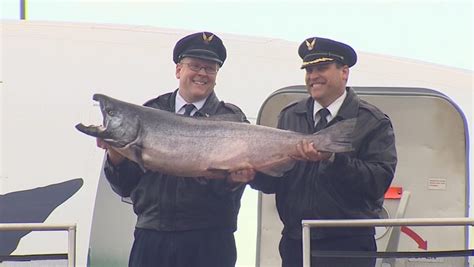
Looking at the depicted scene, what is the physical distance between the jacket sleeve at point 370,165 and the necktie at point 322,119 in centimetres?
21

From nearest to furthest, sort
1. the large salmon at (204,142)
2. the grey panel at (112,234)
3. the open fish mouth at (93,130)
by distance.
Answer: the open fish mouth at (93,130) < the large salmon at (204,142) < the grey panel at (112,234)

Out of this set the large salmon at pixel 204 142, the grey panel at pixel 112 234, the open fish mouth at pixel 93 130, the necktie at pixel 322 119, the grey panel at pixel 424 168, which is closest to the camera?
the open fish mouth at pixel 93 130

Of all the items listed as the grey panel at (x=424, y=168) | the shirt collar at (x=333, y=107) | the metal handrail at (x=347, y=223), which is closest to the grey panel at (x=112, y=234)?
the grey panel at (x=424, y=168)

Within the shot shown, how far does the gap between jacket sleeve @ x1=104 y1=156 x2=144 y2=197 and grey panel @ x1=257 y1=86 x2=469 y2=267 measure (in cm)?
132

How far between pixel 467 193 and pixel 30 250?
11.6ft

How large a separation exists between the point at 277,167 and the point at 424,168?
6.08 feet

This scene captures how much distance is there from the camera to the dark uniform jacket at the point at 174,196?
161 inches

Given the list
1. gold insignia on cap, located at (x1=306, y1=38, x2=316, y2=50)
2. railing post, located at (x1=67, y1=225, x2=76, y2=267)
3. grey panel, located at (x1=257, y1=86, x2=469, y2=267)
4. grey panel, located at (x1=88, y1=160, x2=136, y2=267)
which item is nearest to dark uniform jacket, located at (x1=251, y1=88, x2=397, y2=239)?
gold insignia on cap, located at (x1=306, y1=38, x2=316, y2=50)

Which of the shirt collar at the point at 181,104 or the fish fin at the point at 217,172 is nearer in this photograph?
the fish fin at the point at 217,172

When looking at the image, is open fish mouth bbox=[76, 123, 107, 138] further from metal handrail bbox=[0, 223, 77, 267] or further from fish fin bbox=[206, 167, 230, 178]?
fish fin bbox=[206, 167, 230, 178]

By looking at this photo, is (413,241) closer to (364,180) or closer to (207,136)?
(364,180)

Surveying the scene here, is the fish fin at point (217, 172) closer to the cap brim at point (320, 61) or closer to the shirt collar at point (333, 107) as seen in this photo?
the shirt collar at point (333, 107)

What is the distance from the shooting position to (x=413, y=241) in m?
5.34

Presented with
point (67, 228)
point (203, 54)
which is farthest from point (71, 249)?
point (203, 54)
